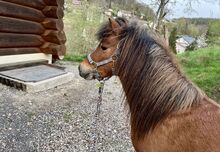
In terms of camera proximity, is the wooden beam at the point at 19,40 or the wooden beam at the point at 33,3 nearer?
the wooden beam at the point at 19,40

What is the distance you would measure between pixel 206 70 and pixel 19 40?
4549 mm

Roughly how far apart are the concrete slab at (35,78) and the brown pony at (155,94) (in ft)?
9.21

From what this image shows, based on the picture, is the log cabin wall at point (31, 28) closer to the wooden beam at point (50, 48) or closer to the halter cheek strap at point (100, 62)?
the wooden beam at point (50, 48)

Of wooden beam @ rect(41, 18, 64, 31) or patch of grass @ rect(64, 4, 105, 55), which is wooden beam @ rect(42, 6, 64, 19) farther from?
patch of grass @ rect(64, 4, 105, 55)

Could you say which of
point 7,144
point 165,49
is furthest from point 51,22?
point 165,49

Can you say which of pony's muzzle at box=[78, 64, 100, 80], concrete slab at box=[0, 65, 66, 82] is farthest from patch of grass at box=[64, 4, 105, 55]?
pony's muzzle at box=[78, 64, 100, 80]

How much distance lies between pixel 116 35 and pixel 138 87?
44 centimetres

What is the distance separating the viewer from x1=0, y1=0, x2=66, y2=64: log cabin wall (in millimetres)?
5625

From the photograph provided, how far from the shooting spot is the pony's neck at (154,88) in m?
2.15

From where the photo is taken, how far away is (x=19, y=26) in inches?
235

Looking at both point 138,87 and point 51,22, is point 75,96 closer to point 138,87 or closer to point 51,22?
point 51,22

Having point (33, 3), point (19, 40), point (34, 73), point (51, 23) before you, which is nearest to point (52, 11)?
point (51, 23)

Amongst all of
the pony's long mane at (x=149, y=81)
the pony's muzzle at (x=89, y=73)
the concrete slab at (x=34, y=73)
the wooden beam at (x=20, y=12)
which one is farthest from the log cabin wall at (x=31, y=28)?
the pony's long mane at (x=149, y=81)

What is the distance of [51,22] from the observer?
6.62 metres
